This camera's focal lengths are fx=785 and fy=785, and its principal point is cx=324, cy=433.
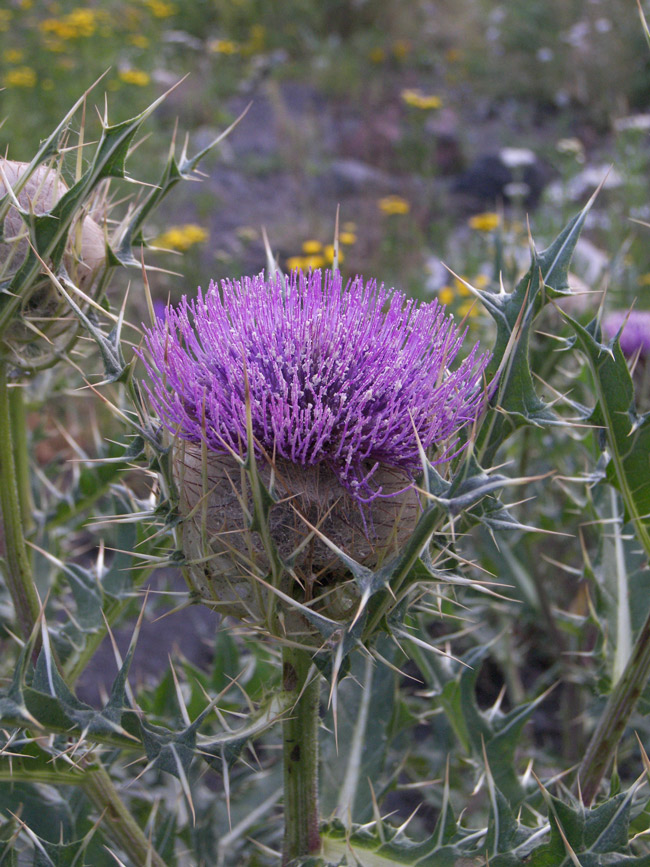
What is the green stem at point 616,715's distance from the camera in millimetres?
1811

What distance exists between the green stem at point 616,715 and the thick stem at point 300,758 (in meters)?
0.66

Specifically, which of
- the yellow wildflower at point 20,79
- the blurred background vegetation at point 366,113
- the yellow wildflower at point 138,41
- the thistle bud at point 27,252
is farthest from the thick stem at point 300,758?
the yellow wildflower at point 138,41

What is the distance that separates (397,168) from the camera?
1017 centimetres

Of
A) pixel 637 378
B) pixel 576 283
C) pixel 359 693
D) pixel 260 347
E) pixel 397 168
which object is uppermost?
pixel 260 347

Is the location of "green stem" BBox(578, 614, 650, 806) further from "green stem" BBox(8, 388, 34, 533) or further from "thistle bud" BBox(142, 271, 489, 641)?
"green stem" BBox(8, 388, 34, 533)

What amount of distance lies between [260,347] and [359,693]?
1.23m

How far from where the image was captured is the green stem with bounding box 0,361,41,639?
1945 millimetres

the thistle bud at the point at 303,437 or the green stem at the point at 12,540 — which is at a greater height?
the thistle bud at the point at 303,437

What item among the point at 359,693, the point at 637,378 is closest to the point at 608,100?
the point at 637,378

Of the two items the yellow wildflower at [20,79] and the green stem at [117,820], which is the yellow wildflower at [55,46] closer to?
the yellow wildflower at [20,79]

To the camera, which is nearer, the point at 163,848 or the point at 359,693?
the point at 163,848

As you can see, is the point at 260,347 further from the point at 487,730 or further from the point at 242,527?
the point at 487,730

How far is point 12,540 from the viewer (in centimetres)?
194

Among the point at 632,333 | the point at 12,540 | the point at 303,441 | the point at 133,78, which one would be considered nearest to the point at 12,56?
the point at 133,78
